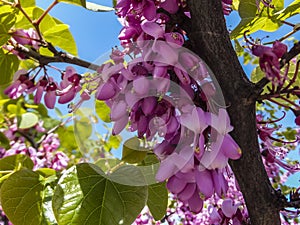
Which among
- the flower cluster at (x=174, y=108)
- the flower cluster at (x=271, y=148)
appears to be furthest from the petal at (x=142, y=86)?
the flower cluster at (x=271, y=148)

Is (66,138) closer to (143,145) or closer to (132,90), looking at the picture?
(143,145)

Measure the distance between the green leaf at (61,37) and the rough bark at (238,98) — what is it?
2.07 feet

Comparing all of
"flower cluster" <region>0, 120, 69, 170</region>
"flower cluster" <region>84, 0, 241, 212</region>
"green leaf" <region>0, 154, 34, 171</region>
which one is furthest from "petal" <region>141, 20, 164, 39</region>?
"flower cluster" <region>0, 120, 69, 170</region>

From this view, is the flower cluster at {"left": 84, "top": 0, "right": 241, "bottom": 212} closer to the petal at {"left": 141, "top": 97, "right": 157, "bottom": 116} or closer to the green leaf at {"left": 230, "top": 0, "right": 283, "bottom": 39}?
the petal at {"left": 141, "top": 97, "right": 157, "bottom": 116}

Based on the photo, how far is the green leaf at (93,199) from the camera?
0.70m

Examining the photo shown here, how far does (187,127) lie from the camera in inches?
21.8

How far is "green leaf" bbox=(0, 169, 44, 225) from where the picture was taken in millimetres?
887

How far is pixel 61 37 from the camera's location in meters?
1.28

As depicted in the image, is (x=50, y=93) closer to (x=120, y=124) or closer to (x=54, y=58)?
(x=54, y=58)

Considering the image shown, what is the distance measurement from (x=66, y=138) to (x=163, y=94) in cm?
227

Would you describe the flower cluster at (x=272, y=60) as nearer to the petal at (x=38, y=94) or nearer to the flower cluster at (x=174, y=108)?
the flower cluster at (x=174, y=108)

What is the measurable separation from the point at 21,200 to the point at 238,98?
52 centimetres

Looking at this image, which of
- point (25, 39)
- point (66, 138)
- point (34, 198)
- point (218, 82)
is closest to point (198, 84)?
point (218, 82)

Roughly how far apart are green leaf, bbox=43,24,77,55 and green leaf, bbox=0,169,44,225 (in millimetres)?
449
